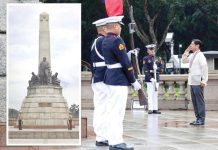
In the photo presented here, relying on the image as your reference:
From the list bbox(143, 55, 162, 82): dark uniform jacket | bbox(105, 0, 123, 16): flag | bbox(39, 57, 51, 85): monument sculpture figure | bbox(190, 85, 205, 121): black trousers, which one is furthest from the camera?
bbox(143, 55, 162, 82): dark uniform jacket

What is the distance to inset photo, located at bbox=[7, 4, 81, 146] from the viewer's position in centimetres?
821

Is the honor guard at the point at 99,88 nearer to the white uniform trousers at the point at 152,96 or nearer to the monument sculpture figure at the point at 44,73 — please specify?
the monument sculpture figure at the point at 44,73

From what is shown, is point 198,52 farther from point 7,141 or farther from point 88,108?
point 88,108

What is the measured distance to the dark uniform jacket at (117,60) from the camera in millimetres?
8281

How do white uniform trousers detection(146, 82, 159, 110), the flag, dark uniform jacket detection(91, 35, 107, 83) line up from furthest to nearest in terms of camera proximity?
white uniform trousers detection(146, 82, 159, 110)
the flag
dark uniform jacket detection(91, 35, 107, 83)

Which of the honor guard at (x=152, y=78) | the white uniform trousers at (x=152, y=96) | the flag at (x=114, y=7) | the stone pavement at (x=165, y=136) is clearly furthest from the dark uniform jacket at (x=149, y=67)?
the flag at (x=114, y=7)

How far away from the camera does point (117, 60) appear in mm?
8359

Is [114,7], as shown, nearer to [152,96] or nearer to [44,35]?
[44,35]

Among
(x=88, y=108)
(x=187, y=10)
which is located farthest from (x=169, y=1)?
(x=88, y=108)

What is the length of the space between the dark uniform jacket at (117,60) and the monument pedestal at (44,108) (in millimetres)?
725

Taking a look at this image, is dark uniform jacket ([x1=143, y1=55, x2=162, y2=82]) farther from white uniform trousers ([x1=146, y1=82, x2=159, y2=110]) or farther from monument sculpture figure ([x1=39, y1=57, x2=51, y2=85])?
monument sculpture figure ([x1=39, y1=57, x2=51, y2=85])

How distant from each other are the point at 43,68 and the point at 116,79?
0.99 metres

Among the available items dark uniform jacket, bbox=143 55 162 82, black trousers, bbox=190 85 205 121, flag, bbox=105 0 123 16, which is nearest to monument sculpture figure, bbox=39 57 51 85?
flag, bbox=105 0 123 16

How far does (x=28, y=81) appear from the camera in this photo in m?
8.21
